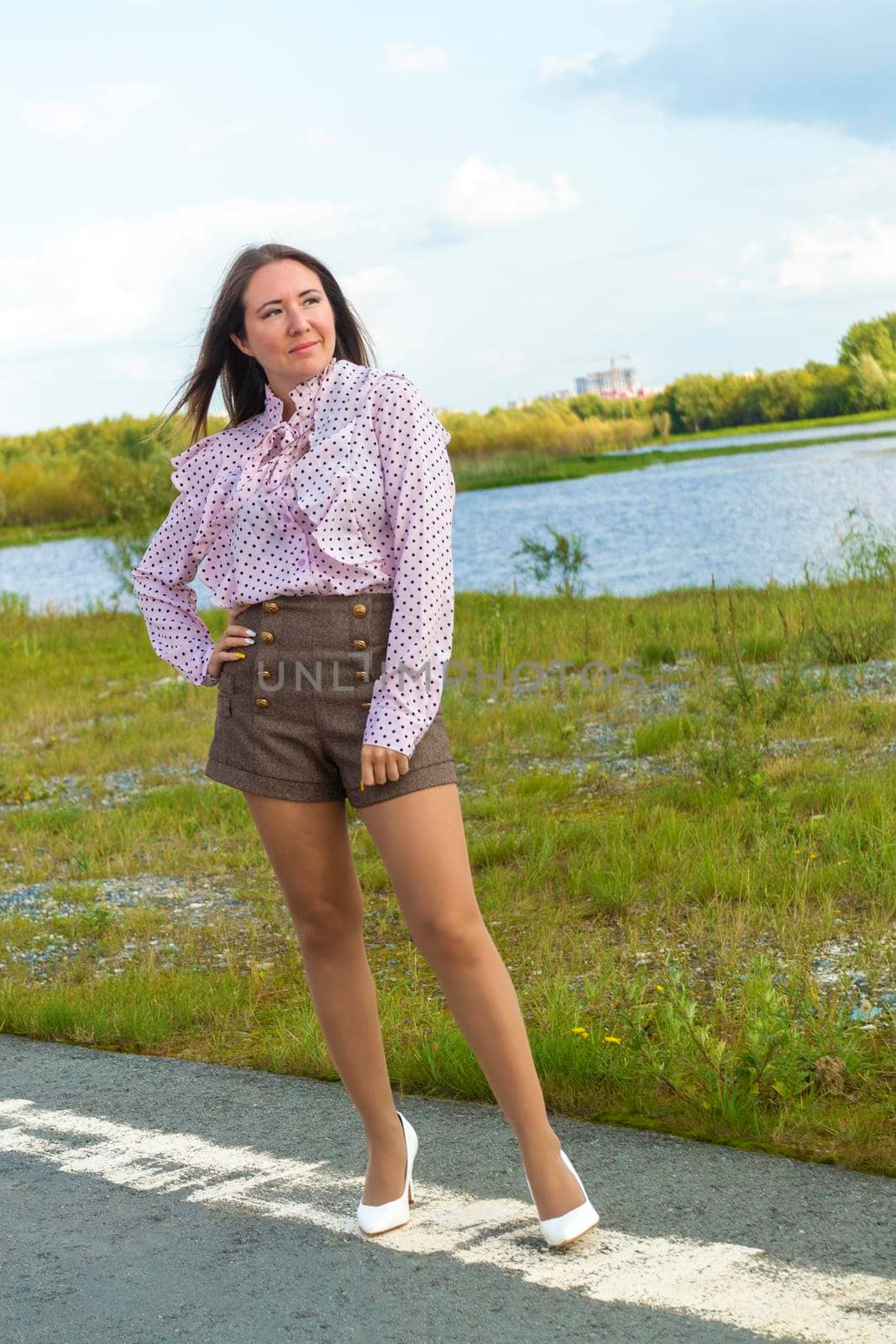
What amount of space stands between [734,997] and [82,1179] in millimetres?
1950

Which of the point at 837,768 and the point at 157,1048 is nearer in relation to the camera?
the point at 157,1048

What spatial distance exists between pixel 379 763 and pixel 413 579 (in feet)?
1.22

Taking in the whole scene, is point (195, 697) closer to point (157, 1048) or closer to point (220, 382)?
point (157, 1048)

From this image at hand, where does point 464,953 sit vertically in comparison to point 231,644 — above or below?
below

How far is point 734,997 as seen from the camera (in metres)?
4.44

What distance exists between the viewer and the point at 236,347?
333 cm

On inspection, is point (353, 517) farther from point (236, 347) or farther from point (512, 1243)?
point (512, 1243)

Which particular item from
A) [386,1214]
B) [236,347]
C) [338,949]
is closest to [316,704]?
[338,949]

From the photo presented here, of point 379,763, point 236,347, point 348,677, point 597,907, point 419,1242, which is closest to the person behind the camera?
point 379,763

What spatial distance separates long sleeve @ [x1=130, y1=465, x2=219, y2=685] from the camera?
3.28 m

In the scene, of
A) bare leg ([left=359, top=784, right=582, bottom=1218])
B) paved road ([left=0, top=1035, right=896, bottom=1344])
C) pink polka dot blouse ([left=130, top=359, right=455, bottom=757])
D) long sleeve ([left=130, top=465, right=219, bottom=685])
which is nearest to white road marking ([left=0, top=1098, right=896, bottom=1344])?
paved road ([left=0, top=1035, right=896, bottom=1344])

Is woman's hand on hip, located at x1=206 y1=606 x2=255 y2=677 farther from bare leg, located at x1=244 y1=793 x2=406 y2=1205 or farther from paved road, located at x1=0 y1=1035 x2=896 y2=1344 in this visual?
paved road, located at x1=0 y1=1035 x2=896 y2=1344

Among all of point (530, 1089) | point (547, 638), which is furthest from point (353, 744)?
point (547, 638)

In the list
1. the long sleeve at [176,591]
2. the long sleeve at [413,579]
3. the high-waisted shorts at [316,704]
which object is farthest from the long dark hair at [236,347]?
the high-waisted shorts at [316,704]
